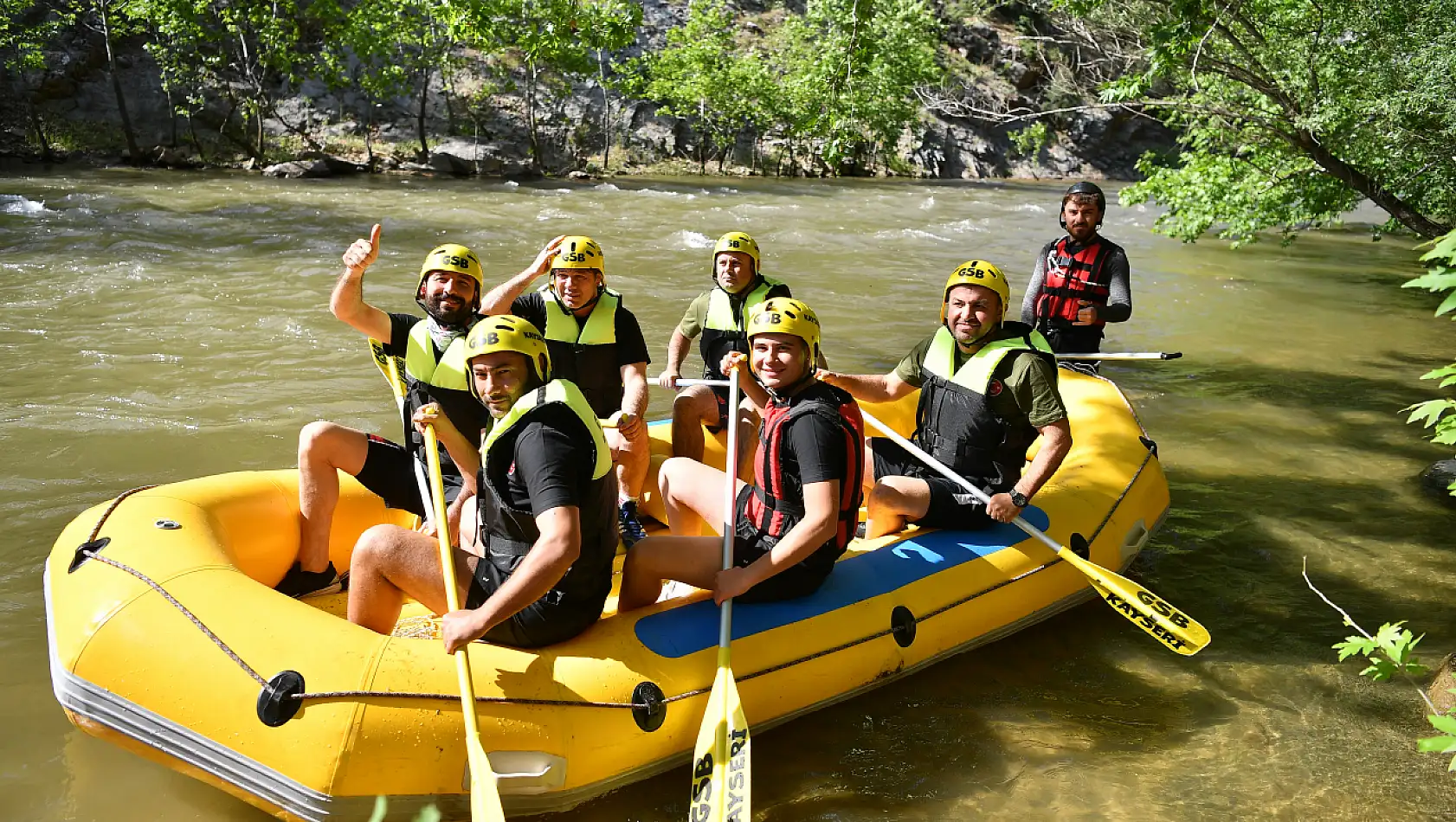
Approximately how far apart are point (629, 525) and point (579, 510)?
1393mm

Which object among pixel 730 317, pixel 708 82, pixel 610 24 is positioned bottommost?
pixel 730 317

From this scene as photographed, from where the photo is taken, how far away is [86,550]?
10.3ft

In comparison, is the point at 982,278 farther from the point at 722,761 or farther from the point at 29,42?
the point at 29,42

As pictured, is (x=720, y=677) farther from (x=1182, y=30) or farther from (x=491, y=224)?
(x=491, y=224)

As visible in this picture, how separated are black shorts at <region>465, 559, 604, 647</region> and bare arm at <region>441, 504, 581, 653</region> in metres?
0.22

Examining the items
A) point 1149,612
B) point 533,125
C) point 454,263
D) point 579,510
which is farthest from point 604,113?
point 579,510

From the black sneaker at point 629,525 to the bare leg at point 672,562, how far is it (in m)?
0.59

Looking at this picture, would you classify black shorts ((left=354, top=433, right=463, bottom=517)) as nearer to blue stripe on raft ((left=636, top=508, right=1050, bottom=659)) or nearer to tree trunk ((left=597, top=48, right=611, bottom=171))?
blue stripe on raft ((left=636, top=508, right=1050, bottom=659))

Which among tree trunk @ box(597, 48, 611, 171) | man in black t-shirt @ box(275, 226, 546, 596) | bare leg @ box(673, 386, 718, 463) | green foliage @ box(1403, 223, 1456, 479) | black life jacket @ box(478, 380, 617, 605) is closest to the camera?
green foliage @ box(1403, 223, 1456, 479)

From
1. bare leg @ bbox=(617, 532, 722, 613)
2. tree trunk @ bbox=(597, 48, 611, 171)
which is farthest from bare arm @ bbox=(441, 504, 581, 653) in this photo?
tree trunk @ bbox=(597, 48, 611, 171)

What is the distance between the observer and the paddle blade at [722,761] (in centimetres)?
273

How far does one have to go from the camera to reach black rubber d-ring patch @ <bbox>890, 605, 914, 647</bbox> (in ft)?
11.7

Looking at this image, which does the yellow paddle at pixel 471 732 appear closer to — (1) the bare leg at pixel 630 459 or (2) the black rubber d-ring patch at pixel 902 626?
(1) the bare leg at pixel 630 459

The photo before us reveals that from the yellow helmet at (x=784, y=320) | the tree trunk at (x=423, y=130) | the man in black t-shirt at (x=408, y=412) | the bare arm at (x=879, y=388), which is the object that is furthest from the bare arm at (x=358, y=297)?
the tree trunk at (x=423, y=130)
